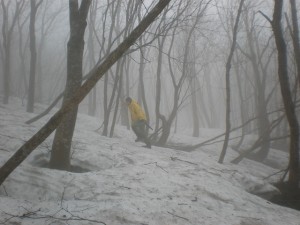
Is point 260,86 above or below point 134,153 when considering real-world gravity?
above

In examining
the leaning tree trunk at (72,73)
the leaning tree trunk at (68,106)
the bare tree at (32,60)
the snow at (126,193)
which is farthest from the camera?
the bare tree at (32,60)

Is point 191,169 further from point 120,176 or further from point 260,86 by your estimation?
point 260,86

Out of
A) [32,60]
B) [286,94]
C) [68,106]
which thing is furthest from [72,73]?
[32,60]

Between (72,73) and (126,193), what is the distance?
2.28 meters

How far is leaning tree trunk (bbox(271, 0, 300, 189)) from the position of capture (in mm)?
5590

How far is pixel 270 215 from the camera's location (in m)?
4.70

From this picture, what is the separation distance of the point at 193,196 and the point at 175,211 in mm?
739

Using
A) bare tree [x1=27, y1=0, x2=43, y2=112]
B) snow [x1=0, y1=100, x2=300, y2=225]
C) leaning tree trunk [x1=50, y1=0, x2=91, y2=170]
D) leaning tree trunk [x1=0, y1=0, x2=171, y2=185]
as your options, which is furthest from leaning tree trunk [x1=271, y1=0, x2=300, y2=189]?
bare tree [x1=27, y1=0, x2=43, y2=112]

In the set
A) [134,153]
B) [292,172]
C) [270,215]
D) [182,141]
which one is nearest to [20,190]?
[134,153]

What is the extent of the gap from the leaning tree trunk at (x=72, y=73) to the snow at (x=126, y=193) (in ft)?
1.32

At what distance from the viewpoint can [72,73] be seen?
530cm

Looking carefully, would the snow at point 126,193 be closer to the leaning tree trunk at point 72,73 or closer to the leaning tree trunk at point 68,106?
the leaning tree trunk at point 72,73

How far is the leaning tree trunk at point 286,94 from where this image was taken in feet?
18.3

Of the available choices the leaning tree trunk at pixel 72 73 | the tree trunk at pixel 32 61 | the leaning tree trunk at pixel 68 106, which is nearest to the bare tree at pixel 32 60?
the tree trunk at pixel 32 61
